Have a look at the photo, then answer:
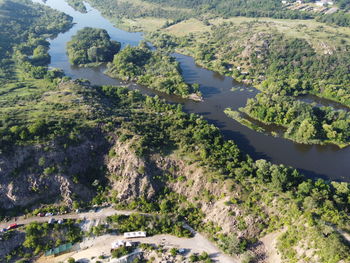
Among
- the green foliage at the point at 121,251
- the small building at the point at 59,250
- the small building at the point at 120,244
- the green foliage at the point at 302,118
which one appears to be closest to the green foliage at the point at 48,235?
the small building at the point at 59,250

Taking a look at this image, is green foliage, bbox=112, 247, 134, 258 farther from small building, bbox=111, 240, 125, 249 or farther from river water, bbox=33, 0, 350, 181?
river water, bbox=33, 0, 350, 181

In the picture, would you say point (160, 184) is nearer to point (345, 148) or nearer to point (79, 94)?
point (79, 94)

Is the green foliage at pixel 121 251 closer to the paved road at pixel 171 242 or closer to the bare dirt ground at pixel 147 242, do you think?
the bare dirt ground at pixel 147 242

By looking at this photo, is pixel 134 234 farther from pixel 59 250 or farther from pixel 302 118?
pixel 302 118

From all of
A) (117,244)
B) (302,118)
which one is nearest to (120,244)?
(117,244)

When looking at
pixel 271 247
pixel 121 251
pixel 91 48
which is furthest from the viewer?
pixel 91 48

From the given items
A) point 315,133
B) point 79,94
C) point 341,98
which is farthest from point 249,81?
point 79,94

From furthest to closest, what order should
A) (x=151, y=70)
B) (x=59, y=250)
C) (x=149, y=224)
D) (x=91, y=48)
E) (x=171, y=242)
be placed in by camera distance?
(x=91, y=48)
(x=151, y=70)
(x=149, y=224)
(x=171, y=242)
(x=59, y=250)

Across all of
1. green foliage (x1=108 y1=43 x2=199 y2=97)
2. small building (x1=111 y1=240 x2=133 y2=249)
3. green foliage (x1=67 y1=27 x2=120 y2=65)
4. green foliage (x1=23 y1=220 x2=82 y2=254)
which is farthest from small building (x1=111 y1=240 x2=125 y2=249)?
green foliage (x1=67 y1=27 x2=120 y2=65)
